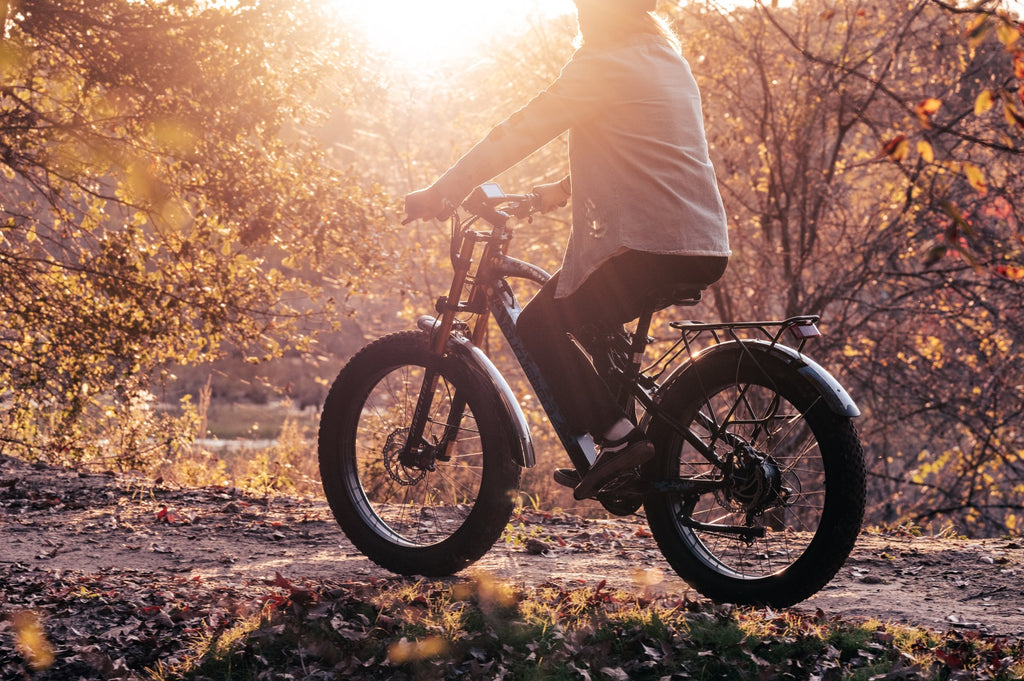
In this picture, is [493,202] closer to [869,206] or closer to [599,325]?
[599,325]

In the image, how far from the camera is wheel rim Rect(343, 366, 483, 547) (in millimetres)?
4316

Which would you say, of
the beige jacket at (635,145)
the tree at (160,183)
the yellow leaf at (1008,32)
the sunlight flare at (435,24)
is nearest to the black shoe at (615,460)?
the beige jacket at (635,145)

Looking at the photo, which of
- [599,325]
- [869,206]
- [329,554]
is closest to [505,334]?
[599,325]

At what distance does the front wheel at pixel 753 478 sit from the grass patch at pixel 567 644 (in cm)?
18

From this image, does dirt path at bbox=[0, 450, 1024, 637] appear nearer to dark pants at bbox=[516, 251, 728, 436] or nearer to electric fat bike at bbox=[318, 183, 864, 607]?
electric fat bike at bbox=[318, 183, 864, 607]

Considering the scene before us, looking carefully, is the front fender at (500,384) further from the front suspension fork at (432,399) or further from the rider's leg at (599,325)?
the rider's leg at (599,325)

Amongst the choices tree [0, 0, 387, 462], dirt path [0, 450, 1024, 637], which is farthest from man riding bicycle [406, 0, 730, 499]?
tree [0, 0, 387, 462]

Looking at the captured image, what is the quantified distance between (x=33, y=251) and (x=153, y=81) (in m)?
1.85

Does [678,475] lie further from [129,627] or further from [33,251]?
[33,251]

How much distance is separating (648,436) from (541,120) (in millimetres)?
1267

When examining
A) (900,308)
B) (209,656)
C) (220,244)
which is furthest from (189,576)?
(900,308)

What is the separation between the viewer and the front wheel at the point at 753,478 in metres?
3.55

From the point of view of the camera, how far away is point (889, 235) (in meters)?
9.46

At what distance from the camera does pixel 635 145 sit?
139 inches
